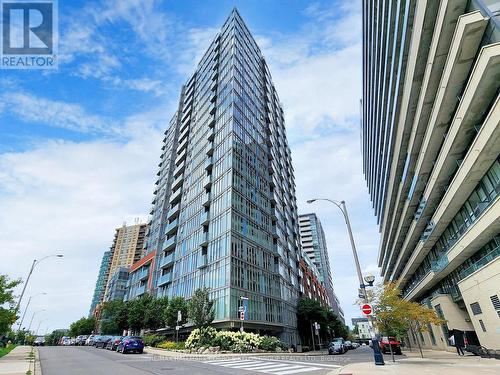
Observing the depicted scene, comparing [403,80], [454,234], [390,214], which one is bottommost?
[454,234]

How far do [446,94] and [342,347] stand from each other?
102 ft

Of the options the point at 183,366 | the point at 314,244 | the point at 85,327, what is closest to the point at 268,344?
the point at 183,366

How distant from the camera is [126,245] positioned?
16312 centimetres

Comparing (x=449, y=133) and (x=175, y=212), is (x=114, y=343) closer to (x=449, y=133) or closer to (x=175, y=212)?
(x=175, y=212)

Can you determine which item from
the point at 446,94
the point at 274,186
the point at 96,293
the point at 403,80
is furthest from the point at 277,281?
the point at 96,293

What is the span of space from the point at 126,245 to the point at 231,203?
13758 centimetres

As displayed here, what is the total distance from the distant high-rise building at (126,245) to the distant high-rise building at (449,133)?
136 metres

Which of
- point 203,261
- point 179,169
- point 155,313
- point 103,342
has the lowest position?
point 103,342

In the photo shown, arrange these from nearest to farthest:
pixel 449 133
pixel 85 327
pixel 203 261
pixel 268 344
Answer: pixel 449 133 → pixel 268 344 → pixel 203 261 → pixel 85 327

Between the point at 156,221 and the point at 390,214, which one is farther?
the point at 156,221

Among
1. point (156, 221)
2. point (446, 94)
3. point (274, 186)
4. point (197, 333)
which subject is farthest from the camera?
point (156, 221)

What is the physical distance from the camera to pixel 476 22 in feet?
49.4

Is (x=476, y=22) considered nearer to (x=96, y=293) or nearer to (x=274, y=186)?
(x=274, y=186)

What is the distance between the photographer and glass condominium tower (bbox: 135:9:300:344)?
42219 millimetres
